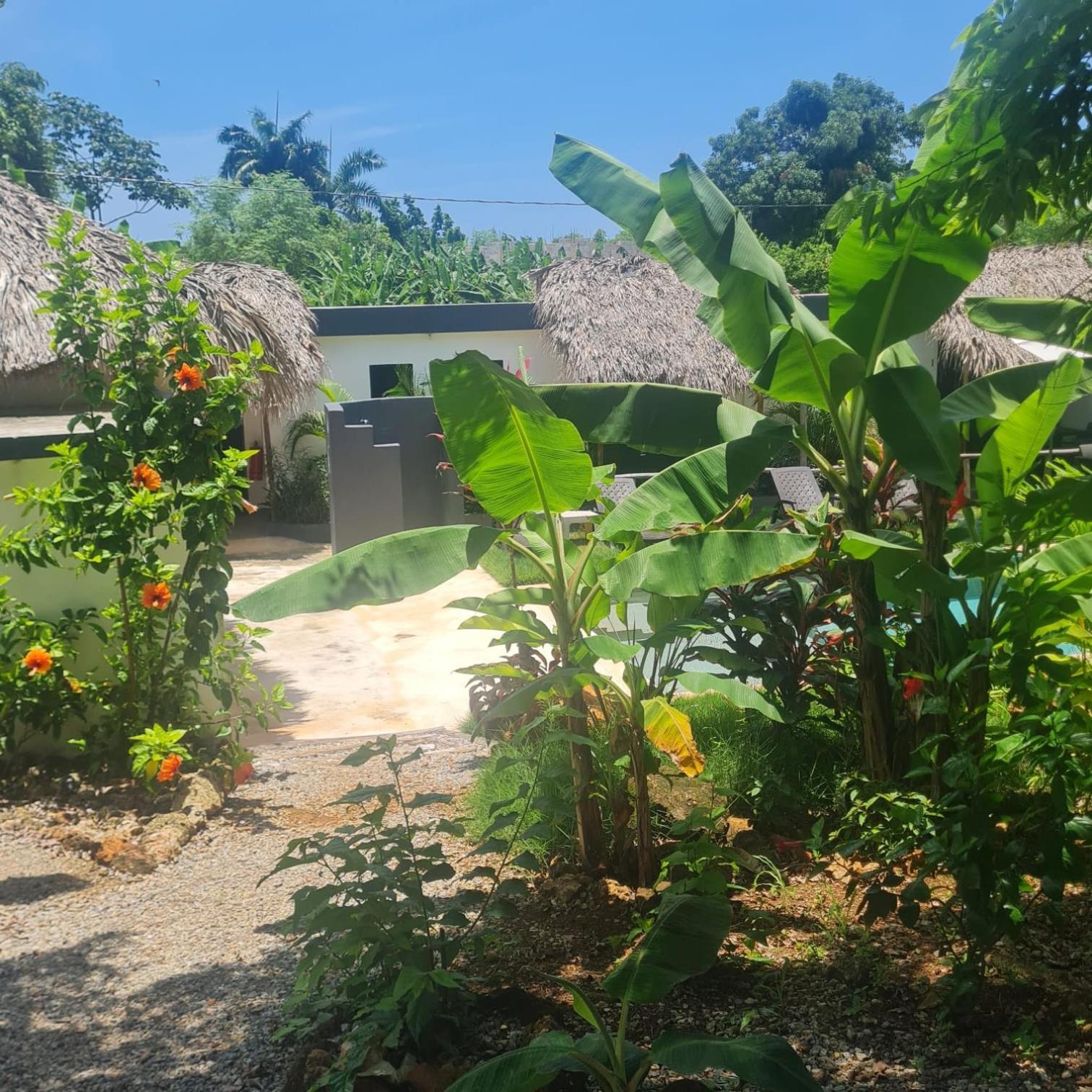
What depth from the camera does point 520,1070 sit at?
2.47 m

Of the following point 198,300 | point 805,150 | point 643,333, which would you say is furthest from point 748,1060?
point 805,150

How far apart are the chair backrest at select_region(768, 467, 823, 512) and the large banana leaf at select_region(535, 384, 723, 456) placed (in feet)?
26.2

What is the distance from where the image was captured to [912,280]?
4.09 meters

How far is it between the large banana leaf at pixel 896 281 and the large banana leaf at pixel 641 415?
78 centimetres

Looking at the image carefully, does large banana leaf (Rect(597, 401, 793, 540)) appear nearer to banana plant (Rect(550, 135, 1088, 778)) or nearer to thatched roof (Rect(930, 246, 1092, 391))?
banana plant (Rect(550, 135, 1088, 778))

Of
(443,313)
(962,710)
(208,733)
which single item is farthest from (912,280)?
(443,313)

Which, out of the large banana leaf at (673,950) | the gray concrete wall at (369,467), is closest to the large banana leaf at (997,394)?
the large banana leaf at (673,950)

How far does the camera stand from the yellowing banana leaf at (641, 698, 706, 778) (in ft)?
13.4

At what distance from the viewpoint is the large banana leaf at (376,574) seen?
12.9 feet

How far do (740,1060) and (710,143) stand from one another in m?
40.9

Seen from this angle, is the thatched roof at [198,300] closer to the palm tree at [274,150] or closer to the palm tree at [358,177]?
the palm tree at [358,177]

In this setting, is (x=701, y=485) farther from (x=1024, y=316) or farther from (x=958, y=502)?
(x=1024, y=316)

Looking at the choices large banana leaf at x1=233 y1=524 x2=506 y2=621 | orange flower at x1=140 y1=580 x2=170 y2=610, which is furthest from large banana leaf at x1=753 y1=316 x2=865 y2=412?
orange flower at x1=140 y1=580 x2=170 y2=610

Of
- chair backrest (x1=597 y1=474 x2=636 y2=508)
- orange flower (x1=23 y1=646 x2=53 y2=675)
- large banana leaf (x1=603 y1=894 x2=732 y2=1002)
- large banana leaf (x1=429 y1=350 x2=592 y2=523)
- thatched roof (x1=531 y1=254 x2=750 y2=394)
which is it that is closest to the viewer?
large banana leaf (x1=603 y1=894 x2=732 y2=1002)
